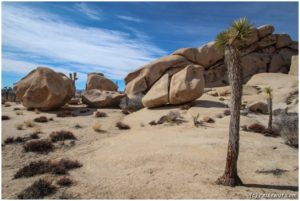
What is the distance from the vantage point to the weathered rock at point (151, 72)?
35.4 metres

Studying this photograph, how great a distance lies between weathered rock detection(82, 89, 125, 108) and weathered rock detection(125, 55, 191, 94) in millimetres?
4002

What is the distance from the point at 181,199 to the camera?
8492 millimetres

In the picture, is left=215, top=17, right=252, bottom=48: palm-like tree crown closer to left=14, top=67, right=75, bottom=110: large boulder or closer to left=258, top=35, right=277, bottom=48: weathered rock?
left=14, top=67, right=75, bottom=110: large boulder

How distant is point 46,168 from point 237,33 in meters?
9.07

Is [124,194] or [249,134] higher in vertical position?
[249,134]

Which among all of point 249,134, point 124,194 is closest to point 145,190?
point 124,194

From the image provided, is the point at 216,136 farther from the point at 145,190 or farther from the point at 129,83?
the point at 129,83

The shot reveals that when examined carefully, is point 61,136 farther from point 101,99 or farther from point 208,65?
point 208,65

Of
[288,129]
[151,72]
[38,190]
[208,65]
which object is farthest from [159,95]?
[38,190]

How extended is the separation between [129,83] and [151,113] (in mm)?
12482

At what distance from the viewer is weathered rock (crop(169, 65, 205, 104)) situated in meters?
25.2

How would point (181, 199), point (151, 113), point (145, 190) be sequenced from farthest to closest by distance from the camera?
1. point (151, 113)
2. point (145, 190)
3. point (181, 199)

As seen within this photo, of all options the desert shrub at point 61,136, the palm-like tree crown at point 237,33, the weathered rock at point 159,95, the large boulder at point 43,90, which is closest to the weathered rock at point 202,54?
the weathered rock at point 159,95

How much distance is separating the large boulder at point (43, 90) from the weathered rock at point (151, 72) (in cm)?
991
